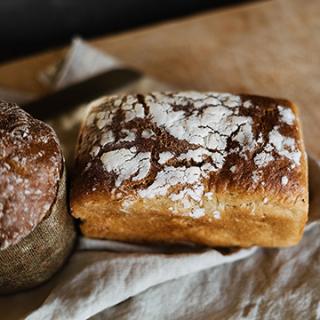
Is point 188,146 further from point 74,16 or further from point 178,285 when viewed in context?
point 74,16

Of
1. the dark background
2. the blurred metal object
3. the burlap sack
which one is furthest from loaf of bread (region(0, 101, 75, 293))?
the dark background

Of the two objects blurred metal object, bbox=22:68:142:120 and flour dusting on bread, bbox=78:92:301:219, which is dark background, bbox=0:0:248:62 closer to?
blurred metal object, bbox=22:68:142:120

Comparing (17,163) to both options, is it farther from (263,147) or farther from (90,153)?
(263,147)

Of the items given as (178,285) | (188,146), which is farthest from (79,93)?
(178,285)

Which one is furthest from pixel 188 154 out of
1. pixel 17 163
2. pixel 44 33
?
pixel 44 33

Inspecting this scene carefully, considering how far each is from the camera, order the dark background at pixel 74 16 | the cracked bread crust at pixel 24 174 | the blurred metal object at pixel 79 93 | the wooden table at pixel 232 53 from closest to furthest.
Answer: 1. the cracked bread crust at pixel 24 174
2. the blurred metal object at pixel 79 93
3. the wooden table at pixel 232 53
4. the dark background at pixel 74 16

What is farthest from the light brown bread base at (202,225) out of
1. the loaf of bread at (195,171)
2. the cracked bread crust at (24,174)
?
the cracked bread crust at (24,174)

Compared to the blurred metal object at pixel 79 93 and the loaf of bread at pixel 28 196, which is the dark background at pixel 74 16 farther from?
the loaf of bread at pixel 28 196
